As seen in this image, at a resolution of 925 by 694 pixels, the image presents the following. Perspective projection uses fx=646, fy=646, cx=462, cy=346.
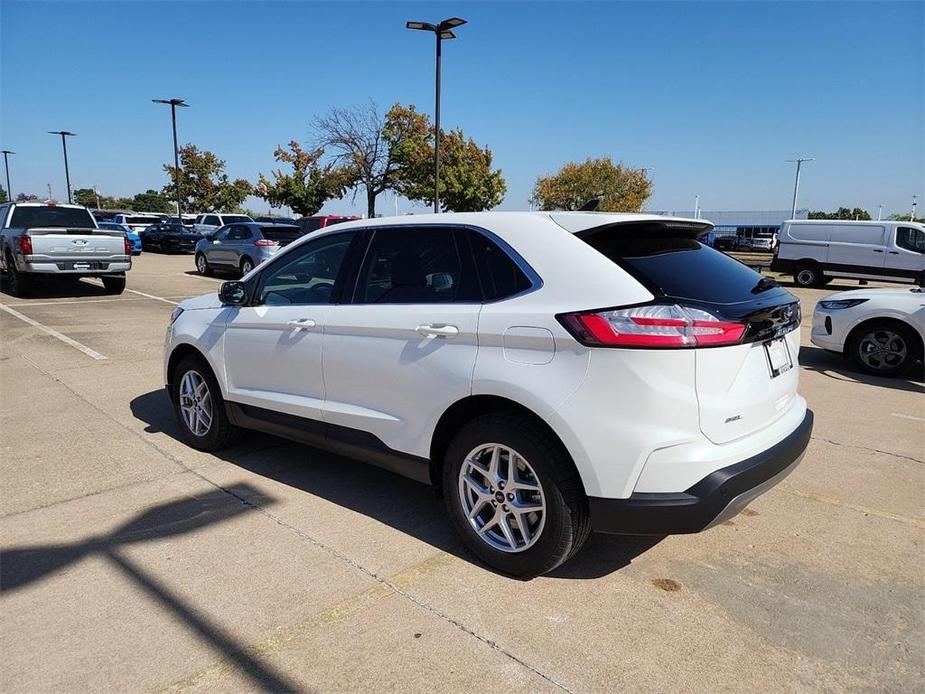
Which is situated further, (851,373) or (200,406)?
(851,373)

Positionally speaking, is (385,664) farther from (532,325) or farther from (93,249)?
(93,249)

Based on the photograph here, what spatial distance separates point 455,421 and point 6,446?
3730mm

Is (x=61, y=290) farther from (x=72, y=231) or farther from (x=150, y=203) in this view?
(x=150, y=203)

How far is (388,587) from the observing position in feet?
9.80

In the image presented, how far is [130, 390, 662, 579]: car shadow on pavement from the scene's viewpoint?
331 centimetres

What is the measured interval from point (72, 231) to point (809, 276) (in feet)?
65.7

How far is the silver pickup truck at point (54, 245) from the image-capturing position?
1250cm

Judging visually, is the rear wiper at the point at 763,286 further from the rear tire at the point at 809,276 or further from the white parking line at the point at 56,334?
the rear tire at the point at 809,276

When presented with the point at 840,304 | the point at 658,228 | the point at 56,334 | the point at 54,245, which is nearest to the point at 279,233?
the point at 54,245

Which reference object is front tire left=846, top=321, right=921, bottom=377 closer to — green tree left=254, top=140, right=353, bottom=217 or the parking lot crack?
the parking lot crack

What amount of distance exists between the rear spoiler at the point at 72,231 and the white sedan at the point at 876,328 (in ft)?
42.5

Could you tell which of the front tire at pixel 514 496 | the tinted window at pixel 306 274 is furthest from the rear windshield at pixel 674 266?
the tinted window at pixel 306 274

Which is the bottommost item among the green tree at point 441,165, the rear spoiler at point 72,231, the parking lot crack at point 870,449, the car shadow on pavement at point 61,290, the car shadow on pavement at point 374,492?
the car shadow on pavement at point 374,492

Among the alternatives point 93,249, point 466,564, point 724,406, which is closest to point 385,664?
point 466,564
